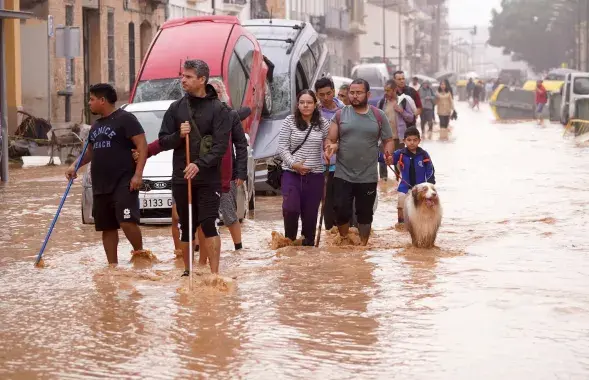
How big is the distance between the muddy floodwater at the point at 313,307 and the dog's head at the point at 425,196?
0.45m

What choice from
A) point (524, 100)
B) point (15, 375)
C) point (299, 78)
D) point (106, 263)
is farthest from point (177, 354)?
point (524, 100)

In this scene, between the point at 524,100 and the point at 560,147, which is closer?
the point at 560,147

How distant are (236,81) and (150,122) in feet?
13.6

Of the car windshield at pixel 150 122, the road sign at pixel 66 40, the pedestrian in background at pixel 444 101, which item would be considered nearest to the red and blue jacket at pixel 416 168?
the car windshield at pixel 150 122

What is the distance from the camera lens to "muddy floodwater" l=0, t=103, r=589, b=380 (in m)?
7.89

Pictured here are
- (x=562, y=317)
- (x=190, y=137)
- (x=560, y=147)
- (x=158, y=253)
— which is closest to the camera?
(x=562, y=317)

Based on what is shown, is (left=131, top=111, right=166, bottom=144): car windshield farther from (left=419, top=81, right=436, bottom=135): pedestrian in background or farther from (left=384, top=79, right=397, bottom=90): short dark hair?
(left=419, top=81, right=436, bottom=135): pedestrian in background

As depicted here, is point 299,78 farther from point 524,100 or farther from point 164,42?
point 524,100

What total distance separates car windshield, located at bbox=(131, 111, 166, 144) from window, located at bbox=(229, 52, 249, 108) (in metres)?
3.43

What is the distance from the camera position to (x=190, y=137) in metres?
10.6

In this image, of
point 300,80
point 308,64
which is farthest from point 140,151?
point 308,64

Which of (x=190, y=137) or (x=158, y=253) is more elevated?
(x=190, y=137)

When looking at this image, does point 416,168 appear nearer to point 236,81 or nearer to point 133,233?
point 133,233

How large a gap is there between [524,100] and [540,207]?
125ft
